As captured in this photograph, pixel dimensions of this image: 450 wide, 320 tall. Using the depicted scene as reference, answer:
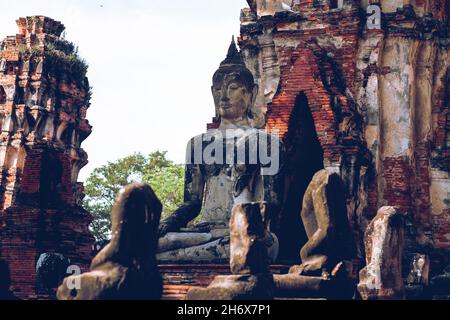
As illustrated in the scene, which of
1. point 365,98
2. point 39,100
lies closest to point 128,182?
point 39,100

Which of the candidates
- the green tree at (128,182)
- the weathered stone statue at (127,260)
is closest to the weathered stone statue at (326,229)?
the weathered stone statue at (127,260)

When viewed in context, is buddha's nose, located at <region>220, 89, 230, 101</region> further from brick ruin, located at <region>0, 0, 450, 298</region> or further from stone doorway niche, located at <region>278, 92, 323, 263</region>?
brick ruin, located at <region>0, 0, 450, 298</region>

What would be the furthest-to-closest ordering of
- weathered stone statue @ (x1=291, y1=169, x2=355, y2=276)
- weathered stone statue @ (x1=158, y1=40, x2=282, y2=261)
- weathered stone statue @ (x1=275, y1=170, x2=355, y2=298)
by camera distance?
weathered stone statue @ (x1=158, y1=40, x2=282, y2=261) < weathered stone statue @ (x1=291, y1=169, x2=355, y2=276) < weathered stone statue @ (x1=275, y1=170, x2=355, y2=298)

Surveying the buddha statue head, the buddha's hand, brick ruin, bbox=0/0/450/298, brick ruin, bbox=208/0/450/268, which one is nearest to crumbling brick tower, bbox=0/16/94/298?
brick ruin, bbox=0/0/450/298

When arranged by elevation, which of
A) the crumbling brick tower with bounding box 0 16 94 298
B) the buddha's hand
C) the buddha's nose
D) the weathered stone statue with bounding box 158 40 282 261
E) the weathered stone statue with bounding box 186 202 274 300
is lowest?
Answer: the weathered stone statue with bounding box 186 202 274 300

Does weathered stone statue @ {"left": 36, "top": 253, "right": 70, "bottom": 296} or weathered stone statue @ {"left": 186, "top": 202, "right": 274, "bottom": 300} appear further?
weathered stone statue @ {"left": 36, "top": 253, "right": 70, "bottom": 296}

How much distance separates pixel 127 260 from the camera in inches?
348

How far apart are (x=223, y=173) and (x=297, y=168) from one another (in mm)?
2044

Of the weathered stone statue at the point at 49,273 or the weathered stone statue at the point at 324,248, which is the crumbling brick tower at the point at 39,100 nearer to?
the weathered stone statue at the point at 49,273

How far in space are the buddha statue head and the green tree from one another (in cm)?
2029

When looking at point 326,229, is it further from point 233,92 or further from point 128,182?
point 128,182

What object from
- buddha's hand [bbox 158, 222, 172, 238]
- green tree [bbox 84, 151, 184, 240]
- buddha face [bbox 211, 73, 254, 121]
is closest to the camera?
buddha's hand [bbox 158, 222, 172, 238]

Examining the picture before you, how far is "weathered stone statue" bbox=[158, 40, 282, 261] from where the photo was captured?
12094 millimetres

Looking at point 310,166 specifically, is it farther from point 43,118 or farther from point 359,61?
point 43,118
